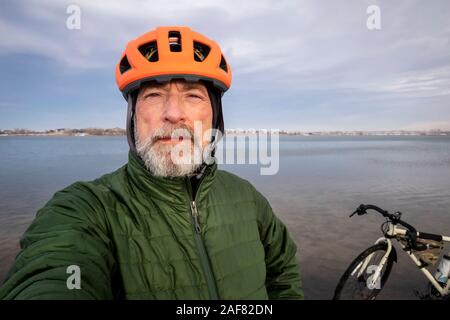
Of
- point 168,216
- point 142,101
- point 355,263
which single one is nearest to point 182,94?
point 142,101

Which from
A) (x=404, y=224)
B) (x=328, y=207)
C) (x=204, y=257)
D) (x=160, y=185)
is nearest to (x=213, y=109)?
(x=160, y=185)

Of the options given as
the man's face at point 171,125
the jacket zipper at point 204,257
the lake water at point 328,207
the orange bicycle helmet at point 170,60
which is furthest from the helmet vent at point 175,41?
the lake water at point 328,207

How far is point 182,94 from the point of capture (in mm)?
2375

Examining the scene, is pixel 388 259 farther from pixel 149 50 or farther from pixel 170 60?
pixel 149 50

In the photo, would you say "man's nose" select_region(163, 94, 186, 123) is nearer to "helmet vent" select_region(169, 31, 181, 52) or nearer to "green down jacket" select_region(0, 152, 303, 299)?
"green down jacket" select_region(0, 152, 303, 299)

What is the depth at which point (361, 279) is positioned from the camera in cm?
556

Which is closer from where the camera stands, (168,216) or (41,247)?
(41,247)

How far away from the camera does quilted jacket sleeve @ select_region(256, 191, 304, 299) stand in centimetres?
262

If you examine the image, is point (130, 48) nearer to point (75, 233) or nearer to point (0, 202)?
point (75, 233)

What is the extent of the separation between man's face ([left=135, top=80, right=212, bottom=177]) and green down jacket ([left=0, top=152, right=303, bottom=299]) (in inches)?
4.6

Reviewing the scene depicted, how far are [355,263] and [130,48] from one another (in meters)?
5.28

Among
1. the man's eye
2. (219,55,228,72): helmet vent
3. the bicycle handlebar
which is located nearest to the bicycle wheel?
the bicycle handlebar
